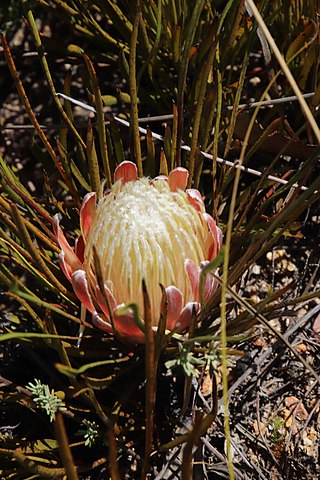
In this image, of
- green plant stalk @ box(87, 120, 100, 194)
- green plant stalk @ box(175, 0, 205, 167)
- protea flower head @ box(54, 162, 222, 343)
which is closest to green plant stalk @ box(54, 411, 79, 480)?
protea flower head @ box(54, 162, 222, 343)

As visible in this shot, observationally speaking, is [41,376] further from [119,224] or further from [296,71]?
[296,71]

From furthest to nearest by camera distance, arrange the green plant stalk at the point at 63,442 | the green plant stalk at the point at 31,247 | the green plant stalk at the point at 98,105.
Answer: the green plant stalk at the point at 98,105, the green plant stalk at the point at 31,247, the green plant stalk at the point at 63,442

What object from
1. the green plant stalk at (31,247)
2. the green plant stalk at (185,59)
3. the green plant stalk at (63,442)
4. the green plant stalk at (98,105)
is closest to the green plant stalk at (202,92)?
the green plant stalk at (185,59)

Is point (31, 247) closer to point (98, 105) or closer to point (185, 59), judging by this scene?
point (98, 105)

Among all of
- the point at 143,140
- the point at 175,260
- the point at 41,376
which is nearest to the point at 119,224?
the point at 175,260

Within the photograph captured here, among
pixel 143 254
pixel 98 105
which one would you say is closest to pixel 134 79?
pixel 98 105

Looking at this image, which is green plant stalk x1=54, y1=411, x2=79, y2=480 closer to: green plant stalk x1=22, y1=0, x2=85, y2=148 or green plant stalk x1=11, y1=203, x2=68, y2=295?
green plant stalk x1=11, y1=203, x2=68, y2=295

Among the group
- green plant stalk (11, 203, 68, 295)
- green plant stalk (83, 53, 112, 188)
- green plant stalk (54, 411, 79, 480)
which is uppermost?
green plant stalk (83, 53, 112, 188)

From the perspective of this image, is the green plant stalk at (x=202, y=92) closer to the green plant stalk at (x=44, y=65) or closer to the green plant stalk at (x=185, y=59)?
the green plant stalk at (x=185, y=59)
